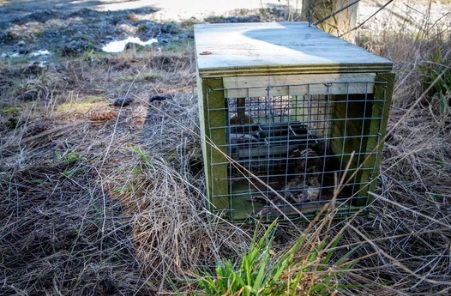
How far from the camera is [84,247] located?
137 centimetres

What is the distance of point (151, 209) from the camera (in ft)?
4.84

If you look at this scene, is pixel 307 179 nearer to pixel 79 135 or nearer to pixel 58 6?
pixel 79 135

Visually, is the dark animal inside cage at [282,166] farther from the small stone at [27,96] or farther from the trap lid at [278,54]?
the small stone at [27,96]

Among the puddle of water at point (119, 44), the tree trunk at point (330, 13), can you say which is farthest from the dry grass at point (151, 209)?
the puddle of water at point (119, 44)

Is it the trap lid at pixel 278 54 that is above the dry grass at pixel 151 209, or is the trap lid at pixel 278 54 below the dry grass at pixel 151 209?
above

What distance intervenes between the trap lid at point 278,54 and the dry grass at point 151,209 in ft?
1.00

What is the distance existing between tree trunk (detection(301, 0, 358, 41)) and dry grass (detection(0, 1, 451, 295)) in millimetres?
496

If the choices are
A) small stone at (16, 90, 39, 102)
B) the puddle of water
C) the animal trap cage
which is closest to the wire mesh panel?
the animal trap cage

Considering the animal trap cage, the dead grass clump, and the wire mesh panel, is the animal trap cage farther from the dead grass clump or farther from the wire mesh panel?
the dead grass clump

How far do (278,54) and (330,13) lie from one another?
163 centimetres

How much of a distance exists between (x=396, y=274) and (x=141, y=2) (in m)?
10.4

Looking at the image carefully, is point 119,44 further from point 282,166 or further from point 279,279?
point 279,279

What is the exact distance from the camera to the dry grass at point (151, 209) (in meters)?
1.21

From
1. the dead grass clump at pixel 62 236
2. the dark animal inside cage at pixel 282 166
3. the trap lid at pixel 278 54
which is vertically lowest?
the dead grass clump at pixel 62 236
